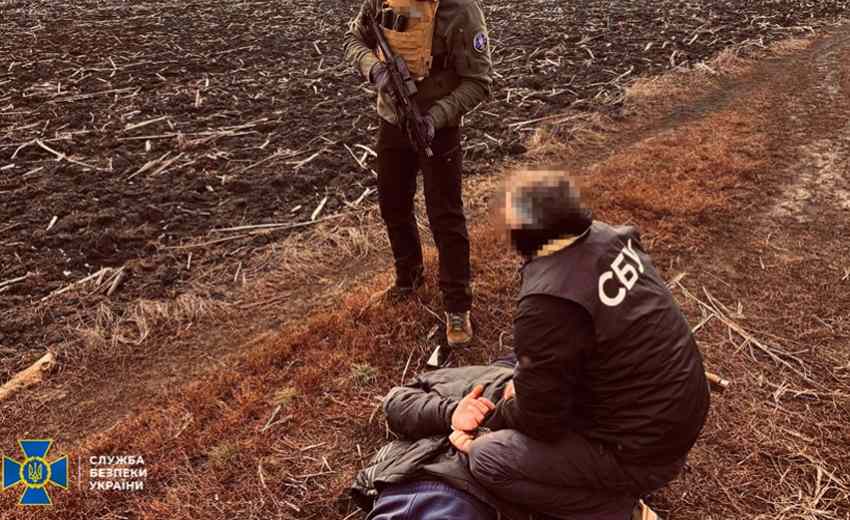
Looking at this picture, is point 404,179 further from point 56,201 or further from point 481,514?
point 56,201

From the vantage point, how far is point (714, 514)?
10.9ft

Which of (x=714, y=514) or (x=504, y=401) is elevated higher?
(x=504, y=401)

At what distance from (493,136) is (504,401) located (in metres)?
6.07

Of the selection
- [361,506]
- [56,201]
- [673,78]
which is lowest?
[673,78]

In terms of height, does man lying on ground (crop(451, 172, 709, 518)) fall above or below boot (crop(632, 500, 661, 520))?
above

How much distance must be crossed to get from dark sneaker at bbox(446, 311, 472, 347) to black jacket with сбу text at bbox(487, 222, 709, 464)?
1.79 metres

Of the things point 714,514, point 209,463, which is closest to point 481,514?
point 714,514

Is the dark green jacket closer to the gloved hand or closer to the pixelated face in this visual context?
the gloved hand

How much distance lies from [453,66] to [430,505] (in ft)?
8.73

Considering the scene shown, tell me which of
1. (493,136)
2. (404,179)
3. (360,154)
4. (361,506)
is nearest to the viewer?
(361,506)

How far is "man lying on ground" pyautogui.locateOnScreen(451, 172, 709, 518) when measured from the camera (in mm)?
2428

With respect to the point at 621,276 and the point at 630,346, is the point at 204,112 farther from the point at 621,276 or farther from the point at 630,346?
the point at 630,346

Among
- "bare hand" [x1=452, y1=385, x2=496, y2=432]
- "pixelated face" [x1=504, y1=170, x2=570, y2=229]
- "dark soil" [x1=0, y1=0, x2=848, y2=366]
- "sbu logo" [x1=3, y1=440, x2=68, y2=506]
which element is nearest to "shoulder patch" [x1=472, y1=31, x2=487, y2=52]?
"pixelated face" [x1=504, y1=170, x2=570, y2=229]

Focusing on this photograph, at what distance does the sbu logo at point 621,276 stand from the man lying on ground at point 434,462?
1.07 meters
